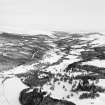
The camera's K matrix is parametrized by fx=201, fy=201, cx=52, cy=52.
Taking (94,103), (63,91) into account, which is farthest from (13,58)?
(94,103)

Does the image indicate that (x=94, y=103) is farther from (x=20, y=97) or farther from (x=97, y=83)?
(x=20, y=97)

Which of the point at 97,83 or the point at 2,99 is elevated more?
the point at 97,83

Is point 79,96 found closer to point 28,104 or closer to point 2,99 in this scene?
point 28,104

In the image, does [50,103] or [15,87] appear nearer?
[50,103]

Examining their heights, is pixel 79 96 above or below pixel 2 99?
above

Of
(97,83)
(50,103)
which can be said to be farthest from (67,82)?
(50,103)

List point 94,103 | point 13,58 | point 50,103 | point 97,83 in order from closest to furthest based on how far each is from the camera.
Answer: point 94,103 < point 50,103 < point 97,83 < point 13,58

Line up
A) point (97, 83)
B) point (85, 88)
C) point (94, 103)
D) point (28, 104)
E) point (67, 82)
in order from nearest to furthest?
1. point (94, 103)
2. point (28, 104)
3. point (85, 88)
4. point (97, 83)
5. point (67, 82)

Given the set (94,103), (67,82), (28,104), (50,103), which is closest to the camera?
(94,103)

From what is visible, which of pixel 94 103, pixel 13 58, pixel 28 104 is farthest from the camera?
pixel 13 58
